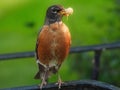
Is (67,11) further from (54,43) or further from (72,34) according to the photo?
(72,34)

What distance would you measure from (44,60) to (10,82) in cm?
429

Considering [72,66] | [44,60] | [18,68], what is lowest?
[18,68]

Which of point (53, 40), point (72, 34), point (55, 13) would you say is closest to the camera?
point (53, 40)

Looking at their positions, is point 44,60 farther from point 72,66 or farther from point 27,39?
point 27,39

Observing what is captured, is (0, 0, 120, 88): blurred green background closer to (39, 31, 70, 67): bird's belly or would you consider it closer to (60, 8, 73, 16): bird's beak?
(39, 31, 70, 67): bird's belly

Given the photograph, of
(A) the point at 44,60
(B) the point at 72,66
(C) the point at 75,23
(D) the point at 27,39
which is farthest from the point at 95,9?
(A) the point at 44,60

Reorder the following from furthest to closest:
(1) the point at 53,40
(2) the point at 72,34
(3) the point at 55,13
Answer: (2) the point at 72,34 → (3) the point at 55,13 → (1) the point at 53,40

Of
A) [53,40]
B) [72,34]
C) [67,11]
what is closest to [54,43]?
[53,40]

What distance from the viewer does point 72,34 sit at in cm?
964

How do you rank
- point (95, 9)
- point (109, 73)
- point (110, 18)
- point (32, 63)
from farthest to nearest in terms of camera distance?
1. point (95, 9)
2. point (32, 63)
3. point (110, 18)
4. point (109, 73)

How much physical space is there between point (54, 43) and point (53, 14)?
311mm

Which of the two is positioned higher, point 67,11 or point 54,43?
point 67,11

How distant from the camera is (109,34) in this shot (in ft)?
28.8

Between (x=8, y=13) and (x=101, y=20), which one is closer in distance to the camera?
(x=101, y=20)
